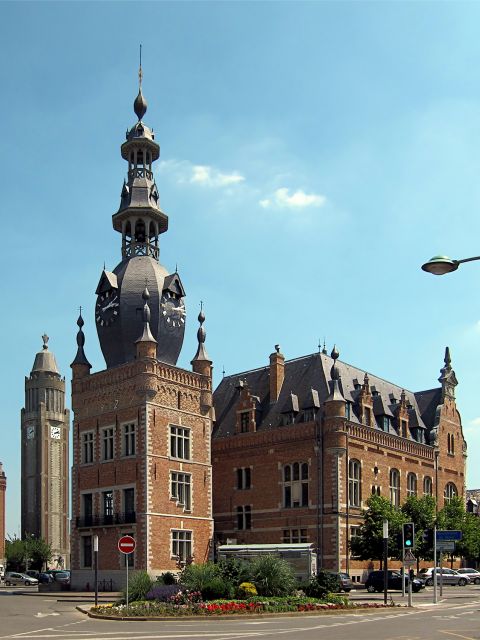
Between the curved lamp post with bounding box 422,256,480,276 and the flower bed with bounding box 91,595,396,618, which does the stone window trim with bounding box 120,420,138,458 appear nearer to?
the flower bed with bounding box 91,595,396,618

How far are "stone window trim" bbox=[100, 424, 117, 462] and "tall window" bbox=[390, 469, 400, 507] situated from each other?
21.7 metres

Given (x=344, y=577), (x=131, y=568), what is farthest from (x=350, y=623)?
(x=131, y=568)

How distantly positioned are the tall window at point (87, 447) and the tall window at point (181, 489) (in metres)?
6.44

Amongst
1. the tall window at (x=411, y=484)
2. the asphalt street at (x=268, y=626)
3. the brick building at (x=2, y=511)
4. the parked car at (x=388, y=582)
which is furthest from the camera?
the brick building at (x=2, y=511)

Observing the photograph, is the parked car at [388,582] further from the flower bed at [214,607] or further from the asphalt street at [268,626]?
the flower bed at [214,607]

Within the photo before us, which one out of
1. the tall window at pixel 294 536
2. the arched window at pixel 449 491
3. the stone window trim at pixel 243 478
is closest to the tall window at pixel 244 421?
the stone window trim at pixel 243 478

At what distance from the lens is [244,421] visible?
221 ft

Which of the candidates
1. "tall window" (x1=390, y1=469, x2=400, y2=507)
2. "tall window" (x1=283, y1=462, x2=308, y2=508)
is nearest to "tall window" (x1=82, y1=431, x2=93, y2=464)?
"tall window" (x1=283, y1=462, x2=308, y2=508)

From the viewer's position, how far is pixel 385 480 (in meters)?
66.0

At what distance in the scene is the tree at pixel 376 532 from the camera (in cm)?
5697

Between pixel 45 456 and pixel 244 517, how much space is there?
4360 inches

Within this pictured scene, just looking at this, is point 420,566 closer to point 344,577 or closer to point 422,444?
point 422,444

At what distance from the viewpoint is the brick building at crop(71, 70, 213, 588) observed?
56.6 meters

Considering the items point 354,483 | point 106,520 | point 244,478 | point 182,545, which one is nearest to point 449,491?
point 354,483
